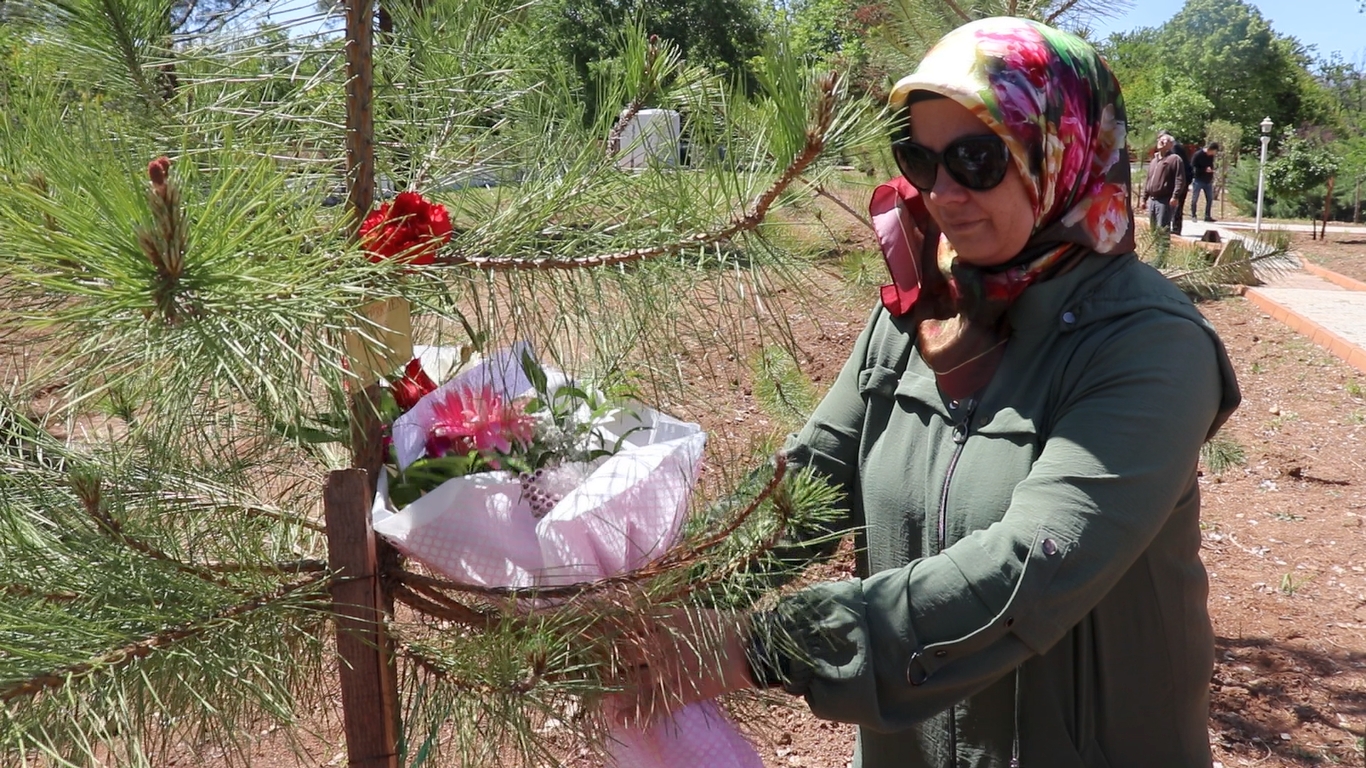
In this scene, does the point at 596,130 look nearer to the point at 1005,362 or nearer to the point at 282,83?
the point at 282,83

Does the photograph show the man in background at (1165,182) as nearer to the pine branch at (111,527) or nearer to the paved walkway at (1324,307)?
the paved walkway at (1324,307)

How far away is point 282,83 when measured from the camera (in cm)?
138

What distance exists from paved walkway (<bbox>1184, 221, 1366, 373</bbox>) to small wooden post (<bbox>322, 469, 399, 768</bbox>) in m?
7.63

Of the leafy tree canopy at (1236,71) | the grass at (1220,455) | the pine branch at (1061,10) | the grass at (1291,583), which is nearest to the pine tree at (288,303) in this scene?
the pine branch at (1061,10)

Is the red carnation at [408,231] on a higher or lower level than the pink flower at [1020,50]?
lower

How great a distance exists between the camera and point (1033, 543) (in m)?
1.30

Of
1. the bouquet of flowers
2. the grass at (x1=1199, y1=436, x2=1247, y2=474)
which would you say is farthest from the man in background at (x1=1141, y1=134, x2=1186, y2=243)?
the bouquet of flowers

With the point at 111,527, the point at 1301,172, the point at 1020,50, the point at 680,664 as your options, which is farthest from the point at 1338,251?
the point at 111,527

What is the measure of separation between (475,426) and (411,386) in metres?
0.11

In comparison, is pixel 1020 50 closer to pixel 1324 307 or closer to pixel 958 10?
pixel 958 10

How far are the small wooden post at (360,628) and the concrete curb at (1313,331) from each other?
26.2 ft

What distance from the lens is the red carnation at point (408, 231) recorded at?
1125mm

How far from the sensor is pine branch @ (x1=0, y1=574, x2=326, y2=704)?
1048 mm

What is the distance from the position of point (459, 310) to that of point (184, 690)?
1.73ft
